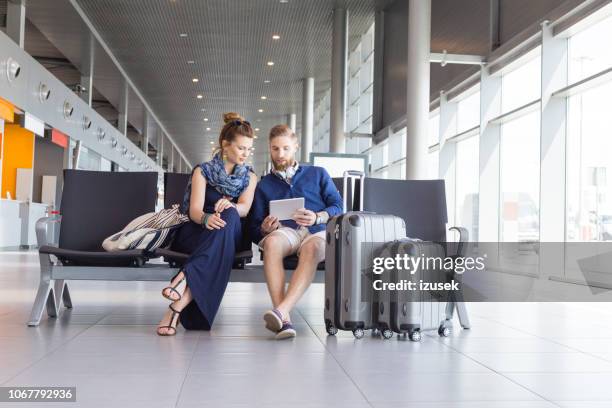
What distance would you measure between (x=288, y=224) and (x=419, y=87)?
599 cm

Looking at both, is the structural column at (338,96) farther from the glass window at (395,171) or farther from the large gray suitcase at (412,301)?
the large gray suitcase at (412,301)

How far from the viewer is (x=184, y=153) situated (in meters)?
38.9

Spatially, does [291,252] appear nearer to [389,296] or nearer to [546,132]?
[389,296]

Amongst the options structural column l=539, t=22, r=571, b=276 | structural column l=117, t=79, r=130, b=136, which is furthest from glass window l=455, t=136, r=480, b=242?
structural column l=117, t=79, r=130, b=136

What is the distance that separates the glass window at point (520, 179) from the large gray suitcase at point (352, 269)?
17.0 feet

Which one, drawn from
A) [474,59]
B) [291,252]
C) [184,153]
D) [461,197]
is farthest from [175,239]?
[184,153]

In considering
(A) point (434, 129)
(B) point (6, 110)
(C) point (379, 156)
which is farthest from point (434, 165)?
(B) point (6, 110)

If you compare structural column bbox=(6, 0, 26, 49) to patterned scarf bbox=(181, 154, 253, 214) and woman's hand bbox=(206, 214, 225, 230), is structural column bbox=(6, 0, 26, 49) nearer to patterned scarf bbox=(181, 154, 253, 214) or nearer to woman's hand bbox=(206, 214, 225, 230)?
patterned scarf bbox=(181, 154, 253, 214)

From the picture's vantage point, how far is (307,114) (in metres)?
18.9

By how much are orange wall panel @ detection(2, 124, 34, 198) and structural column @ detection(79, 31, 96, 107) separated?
1735mm

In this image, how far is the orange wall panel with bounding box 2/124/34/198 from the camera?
15953 mm

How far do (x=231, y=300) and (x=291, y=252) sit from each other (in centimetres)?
170

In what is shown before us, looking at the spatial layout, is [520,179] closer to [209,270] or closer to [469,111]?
[469,111]

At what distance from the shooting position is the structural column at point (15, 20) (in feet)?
37.6
